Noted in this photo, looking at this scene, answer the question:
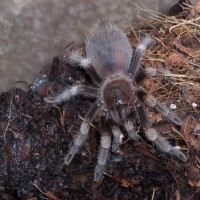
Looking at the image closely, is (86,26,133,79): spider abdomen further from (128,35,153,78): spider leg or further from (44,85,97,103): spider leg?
(44,85,97,103): spider leg

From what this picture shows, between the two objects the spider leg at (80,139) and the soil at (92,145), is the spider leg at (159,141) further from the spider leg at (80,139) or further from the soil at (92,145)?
the spider leg at (80,139)

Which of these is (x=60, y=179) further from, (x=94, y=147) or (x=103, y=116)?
(x=103, y=116)

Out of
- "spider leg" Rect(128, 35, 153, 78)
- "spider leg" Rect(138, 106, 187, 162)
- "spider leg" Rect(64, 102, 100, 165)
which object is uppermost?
"spider leg" Rect(128, 35, 153, 78)

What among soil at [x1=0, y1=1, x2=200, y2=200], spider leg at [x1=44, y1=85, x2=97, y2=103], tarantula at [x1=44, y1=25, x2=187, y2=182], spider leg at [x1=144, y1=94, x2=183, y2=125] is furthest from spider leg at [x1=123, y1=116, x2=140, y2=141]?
spider leg at [x1=44, y1=85, x2=97, y2=103]

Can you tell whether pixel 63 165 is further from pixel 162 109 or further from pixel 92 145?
pixel 162 109

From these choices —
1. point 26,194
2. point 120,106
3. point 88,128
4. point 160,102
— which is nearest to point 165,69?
point 160,102

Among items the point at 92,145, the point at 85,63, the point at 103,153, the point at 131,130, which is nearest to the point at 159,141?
the point at 131,130
